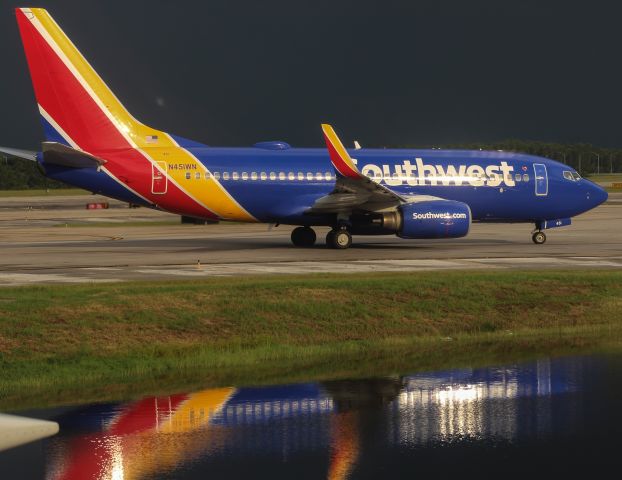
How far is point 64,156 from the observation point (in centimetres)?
3928

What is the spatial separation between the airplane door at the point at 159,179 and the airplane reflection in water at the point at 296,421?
2053cm

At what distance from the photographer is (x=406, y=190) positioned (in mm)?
42594

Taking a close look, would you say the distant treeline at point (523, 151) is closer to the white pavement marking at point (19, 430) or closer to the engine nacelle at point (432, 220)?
the engine nacelle at point (432, 220)

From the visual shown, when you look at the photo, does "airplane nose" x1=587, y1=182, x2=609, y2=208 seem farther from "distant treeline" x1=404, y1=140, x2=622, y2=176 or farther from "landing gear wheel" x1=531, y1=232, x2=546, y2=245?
"distant treeline" x1=404, y1=140, x2=622, y2=176

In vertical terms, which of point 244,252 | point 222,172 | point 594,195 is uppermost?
point 222,172

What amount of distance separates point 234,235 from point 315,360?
1180 inches

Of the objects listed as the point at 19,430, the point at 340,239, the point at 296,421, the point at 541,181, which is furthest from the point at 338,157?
the point at 19,430

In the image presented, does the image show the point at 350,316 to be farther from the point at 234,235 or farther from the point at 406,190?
the point at 234,235

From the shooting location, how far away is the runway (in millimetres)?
33312

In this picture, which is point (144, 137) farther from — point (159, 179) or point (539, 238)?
point (539, 238)

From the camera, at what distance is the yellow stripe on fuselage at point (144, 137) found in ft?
133

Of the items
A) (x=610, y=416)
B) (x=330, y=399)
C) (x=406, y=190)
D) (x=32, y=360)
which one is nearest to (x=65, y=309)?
(x=32, y=360)

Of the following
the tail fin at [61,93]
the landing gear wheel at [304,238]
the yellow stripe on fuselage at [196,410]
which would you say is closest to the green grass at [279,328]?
the yellow stripe on fuselage at [196,410]

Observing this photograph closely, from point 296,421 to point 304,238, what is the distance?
85.2 ft
